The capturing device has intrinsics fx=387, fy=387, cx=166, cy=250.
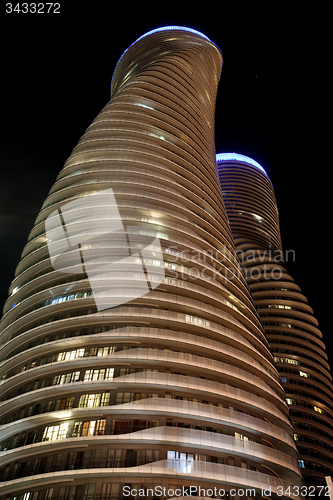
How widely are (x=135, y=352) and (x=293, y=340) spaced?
66.3 metres

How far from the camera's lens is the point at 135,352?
141ft

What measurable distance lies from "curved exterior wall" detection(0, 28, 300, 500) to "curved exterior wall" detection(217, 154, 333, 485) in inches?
1417

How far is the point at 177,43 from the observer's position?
109 meters

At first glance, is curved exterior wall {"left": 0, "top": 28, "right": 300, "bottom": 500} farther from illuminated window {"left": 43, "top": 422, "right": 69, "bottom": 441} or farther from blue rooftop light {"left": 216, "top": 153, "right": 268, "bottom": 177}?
blue rooftop light {"left": 216, "top": 153, "right": 268, "bottom": 177}

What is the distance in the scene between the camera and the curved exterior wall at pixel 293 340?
276 ft

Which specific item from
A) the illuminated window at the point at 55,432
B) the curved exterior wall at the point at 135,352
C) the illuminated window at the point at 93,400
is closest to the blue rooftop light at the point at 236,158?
the curved exterior wall at the point at 135,352

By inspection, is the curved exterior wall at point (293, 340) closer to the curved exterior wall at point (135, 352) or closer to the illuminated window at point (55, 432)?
the curved exterior wall at point (135, 352)

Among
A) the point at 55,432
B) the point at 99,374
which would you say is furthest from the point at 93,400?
the point at 55,432

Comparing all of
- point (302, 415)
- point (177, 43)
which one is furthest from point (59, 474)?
point (177, 43)

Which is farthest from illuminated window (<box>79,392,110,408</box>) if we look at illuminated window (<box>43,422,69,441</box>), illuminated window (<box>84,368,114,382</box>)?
illuminated window (<box>43,422,69,441</box>)

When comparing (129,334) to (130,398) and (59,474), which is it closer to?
(130,398)

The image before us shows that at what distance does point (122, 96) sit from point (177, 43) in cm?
4165

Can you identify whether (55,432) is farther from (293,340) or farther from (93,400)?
(293,340)

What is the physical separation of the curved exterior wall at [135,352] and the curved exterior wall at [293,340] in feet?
118
